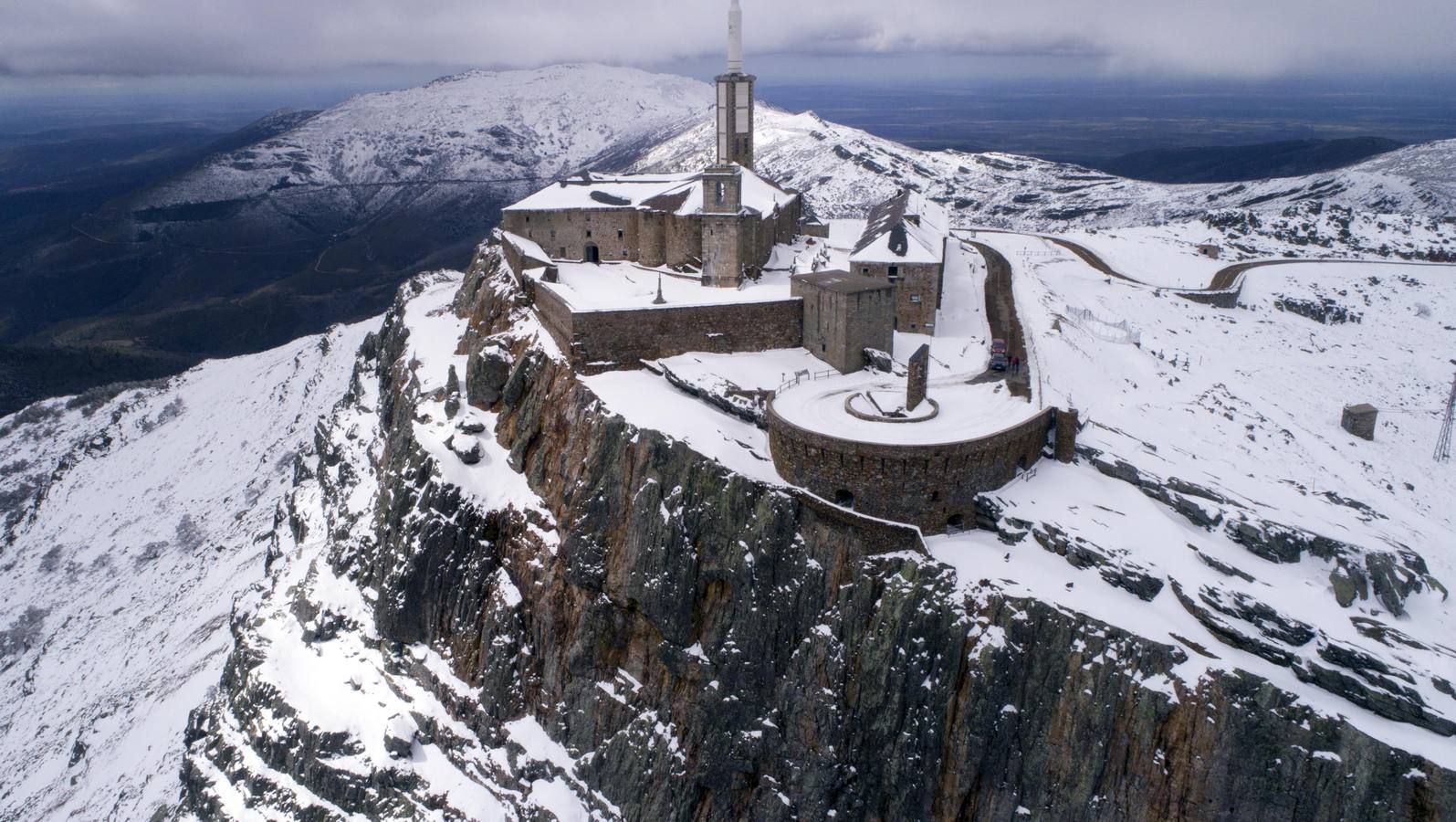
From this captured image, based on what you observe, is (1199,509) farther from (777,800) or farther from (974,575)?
(777,800)

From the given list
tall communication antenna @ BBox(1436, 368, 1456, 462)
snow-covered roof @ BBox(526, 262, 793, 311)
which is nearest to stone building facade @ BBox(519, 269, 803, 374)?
snow-covered roof @ BBox(526, 262, 793, 311)

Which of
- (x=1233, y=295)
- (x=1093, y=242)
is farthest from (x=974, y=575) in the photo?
(x=1093, y=242)

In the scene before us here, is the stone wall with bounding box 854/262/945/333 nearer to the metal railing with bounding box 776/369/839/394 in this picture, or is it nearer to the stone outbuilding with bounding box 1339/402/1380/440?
the metal railing with bounding box 776/369/839/394

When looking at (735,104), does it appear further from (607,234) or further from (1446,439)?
(1446,439)

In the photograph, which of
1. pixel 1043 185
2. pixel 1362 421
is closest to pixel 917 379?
pixel 1362 421

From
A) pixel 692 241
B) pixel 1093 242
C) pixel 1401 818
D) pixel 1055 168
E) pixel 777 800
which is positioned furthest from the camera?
pixel 1055 168

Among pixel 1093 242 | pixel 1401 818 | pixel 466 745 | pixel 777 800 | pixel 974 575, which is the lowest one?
pixel 466 745
